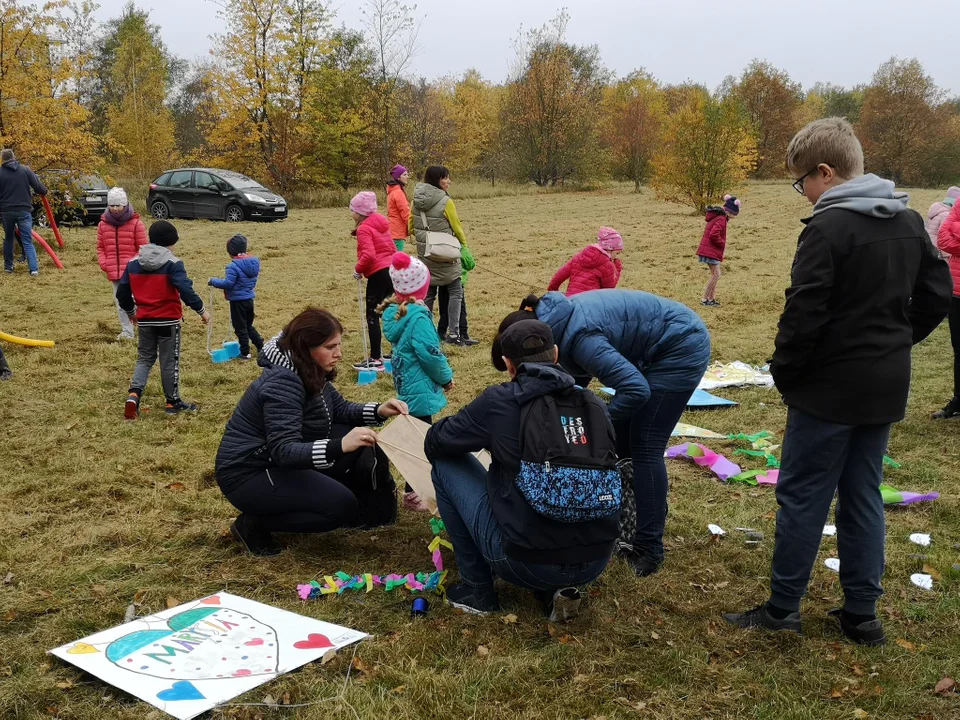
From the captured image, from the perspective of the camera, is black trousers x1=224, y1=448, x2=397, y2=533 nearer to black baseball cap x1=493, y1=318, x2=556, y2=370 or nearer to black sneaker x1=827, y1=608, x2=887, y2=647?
black baseball cap x1=493, y1=318, x2=556, y2=370

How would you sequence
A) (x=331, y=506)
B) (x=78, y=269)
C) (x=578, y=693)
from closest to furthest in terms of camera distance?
(x=578, y=693), (x=331, y=506), (x=78, y=269)

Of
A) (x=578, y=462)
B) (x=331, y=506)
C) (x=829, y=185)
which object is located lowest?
(x=331, y=506)

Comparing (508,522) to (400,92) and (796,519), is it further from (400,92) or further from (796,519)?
(400,92)

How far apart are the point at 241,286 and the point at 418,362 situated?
13.3ft

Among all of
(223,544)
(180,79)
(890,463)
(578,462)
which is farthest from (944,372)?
(180,79)

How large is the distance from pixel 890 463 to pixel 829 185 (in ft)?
10.7

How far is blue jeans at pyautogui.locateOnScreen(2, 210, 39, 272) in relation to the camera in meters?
13.2

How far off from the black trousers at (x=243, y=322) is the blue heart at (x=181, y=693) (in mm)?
5941

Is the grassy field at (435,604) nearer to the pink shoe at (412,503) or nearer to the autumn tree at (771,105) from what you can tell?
the pink shoe at (412,503)

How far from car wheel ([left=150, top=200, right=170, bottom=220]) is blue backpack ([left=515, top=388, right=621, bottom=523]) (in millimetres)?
20683

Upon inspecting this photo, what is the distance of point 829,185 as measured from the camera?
120 inches

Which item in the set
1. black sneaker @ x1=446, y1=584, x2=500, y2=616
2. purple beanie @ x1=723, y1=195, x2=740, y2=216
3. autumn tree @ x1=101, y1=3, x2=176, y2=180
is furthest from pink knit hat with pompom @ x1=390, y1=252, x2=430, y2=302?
autumn tree @ x1=101, y1=3, x2=176, y2=180

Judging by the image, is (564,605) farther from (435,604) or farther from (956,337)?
(956,337)

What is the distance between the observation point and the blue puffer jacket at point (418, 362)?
495 cm
